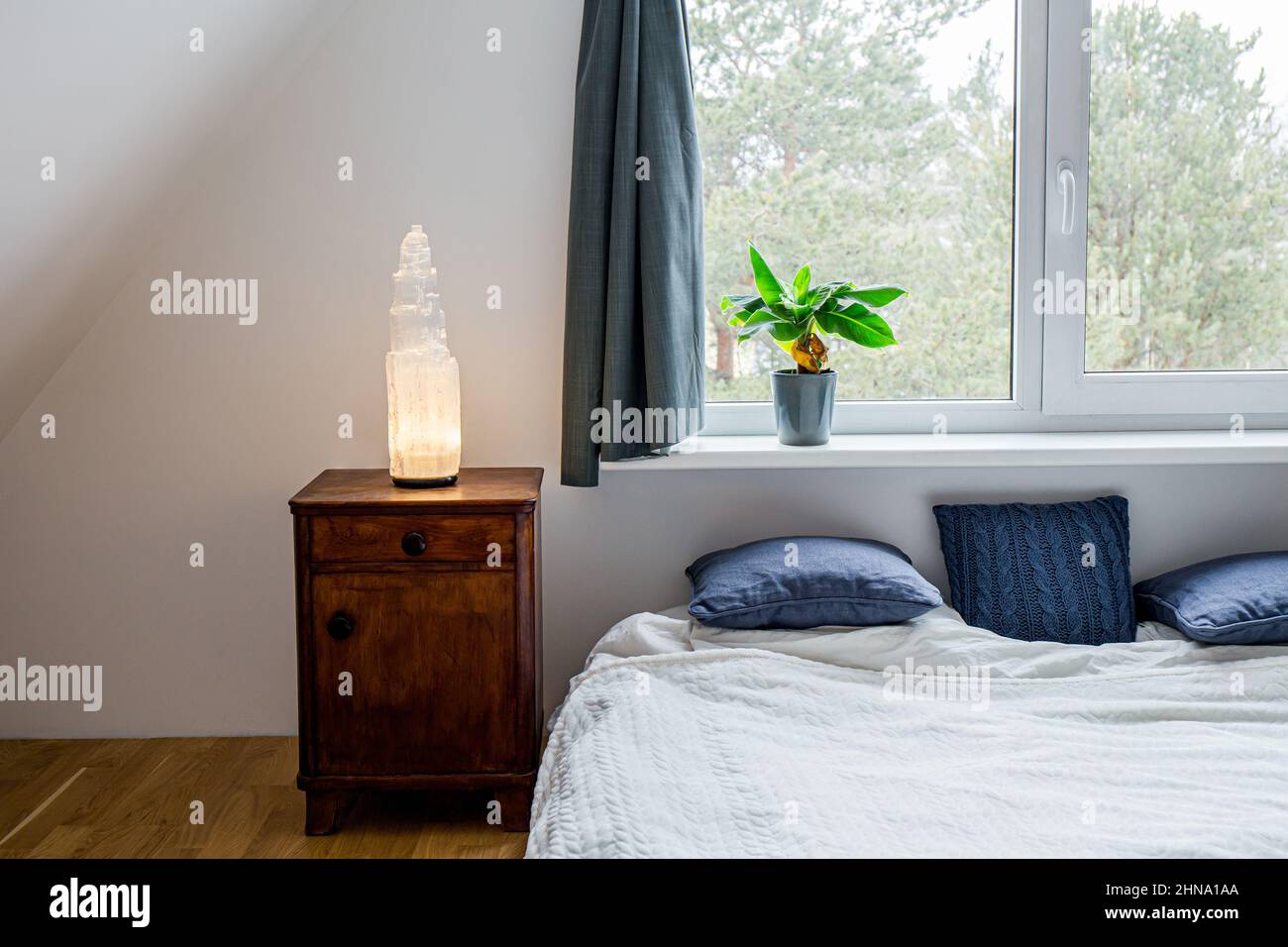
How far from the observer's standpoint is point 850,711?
193 cm

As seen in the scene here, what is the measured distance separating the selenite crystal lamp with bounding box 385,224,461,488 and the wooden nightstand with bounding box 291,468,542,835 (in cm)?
9

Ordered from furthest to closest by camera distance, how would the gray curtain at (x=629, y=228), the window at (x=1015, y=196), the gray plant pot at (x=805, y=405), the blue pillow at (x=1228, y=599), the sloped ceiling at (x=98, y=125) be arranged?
the window at (x=1015, y=196) → the gray plant pot at (x=805, y=405) → the gray curtain at (x=629, y=228) → the blue pillow at (x=1228, y=599) → the sloped ceiling at (x=98, y=125)

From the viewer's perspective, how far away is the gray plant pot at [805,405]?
250 centimetres

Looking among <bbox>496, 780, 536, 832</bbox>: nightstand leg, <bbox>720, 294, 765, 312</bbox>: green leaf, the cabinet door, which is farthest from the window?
<bbox>496, 780, 536, 832</bbox>: nightstand leg

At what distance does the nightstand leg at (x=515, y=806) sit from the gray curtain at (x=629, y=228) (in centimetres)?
69

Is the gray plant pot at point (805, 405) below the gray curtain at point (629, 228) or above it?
below

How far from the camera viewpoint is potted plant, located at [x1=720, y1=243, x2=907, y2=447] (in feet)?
8.04

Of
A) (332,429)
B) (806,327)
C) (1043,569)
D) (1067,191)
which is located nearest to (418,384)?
(332,429)

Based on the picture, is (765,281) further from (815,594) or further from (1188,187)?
(1188,187)

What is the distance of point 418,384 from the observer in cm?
228

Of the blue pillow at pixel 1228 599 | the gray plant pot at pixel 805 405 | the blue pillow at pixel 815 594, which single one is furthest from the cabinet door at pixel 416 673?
the blue pillow at pixel 1228 599

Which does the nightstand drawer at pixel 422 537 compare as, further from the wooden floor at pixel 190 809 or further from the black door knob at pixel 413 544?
the wooden floor at pixel 190 809
